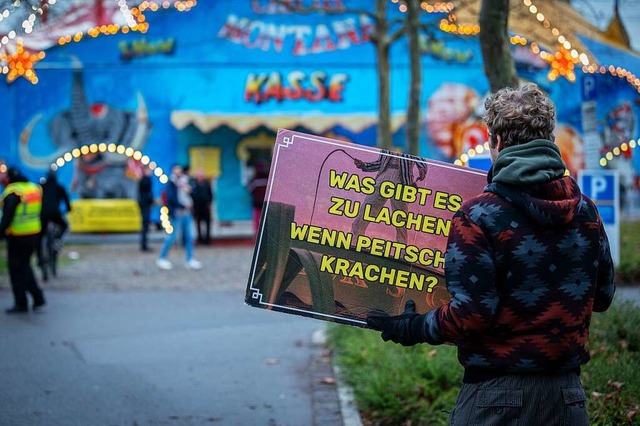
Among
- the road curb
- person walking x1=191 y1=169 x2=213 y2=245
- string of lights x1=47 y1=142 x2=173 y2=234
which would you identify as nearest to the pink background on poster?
the road curb

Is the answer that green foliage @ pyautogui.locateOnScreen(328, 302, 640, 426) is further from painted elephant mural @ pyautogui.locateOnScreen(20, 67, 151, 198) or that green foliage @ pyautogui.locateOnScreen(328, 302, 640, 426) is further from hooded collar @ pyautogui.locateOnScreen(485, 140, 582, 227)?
painted elephant mural @ pyautogui.locateOnScreen(20, 67, 151, 198)

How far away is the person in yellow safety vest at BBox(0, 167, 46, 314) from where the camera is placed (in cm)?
1060

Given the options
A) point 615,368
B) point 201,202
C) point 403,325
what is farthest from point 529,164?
point 201,202

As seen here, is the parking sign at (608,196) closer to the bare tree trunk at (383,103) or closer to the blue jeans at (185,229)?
the bare tree trunk at (383,103)

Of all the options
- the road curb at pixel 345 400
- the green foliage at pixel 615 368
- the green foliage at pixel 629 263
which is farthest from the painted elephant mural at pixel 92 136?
the green foliage at pixel 615 368

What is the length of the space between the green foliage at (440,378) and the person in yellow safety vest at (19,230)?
16.4ft

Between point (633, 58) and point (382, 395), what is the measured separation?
3.59 metres

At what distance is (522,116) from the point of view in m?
2.86

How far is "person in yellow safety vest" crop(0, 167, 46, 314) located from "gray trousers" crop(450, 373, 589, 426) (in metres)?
8.68

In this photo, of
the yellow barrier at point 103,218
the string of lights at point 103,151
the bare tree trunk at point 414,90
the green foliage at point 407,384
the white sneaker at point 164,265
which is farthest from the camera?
the string of lights at point 103,151

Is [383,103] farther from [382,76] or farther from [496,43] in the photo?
[496,43]

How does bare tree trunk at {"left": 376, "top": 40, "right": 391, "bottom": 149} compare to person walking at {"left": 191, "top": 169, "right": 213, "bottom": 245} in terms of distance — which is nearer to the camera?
bare tree trunk at {"left": 376, "top": 40, "right": 391, "bottom": 149}

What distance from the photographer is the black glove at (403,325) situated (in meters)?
3.06

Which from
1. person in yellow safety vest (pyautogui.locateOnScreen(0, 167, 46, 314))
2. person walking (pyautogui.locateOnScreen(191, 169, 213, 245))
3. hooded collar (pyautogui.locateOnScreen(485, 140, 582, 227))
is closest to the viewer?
hooded collar (pyautogui.locateOnScreen(485, 140, 582, 227))
